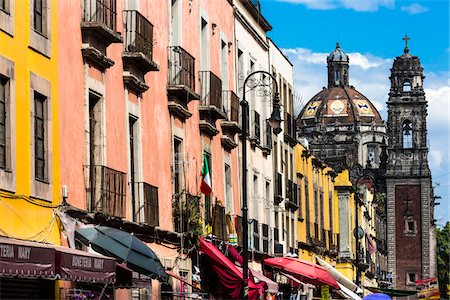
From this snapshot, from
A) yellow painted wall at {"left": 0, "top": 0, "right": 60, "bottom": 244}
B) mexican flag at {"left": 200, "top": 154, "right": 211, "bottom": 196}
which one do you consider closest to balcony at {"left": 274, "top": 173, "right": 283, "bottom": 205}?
mexican flag at {"left": 200, "top": 154, "right": 211, "bottom": 196}

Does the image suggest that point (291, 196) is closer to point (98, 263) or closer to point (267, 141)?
point (267, 141)

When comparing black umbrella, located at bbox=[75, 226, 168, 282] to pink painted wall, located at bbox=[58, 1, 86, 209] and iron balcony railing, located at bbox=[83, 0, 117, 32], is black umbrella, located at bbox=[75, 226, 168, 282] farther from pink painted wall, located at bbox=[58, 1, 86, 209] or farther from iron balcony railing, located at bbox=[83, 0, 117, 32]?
iron balcony railing, located at bbox=[83, 0, 117, 32]

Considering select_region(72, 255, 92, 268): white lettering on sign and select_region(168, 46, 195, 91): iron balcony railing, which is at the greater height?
select_region(168, 46, 195, 91): iron balcony railing

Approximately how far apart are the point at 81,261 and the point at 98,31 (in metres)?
5.93

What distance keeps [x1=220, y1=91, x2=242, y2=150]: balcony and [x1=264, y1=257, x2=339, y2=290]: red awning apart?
3.91 m

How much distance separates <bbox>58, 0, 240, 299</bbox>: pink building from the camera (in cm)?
2502

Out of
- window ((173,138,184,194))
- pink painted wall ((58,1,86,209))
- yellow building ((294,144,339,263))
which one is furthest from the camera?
yellow building ((294,144,339,263))

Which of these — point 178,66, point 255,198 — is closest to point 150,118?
point 178,66

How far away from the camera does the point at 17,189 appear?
71.3 feet

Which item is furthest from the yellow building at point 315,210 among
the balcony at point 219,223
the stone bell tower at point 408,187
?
the stone bell tower at point 408,187

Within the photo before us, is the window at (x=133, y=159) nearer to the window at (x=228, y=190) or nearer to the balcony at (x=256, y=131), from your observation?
the window at (x=228, y=190)

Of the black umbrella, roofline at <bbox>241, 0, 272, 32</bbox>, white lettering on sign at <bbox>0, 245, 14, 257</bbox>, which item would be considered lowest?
white lettering on sign at <bbox>0, 245, 14, 257</bbox>

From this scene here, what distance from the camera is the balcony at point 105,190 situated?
2541 cm

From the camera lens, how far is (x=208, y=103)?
36.5 m
